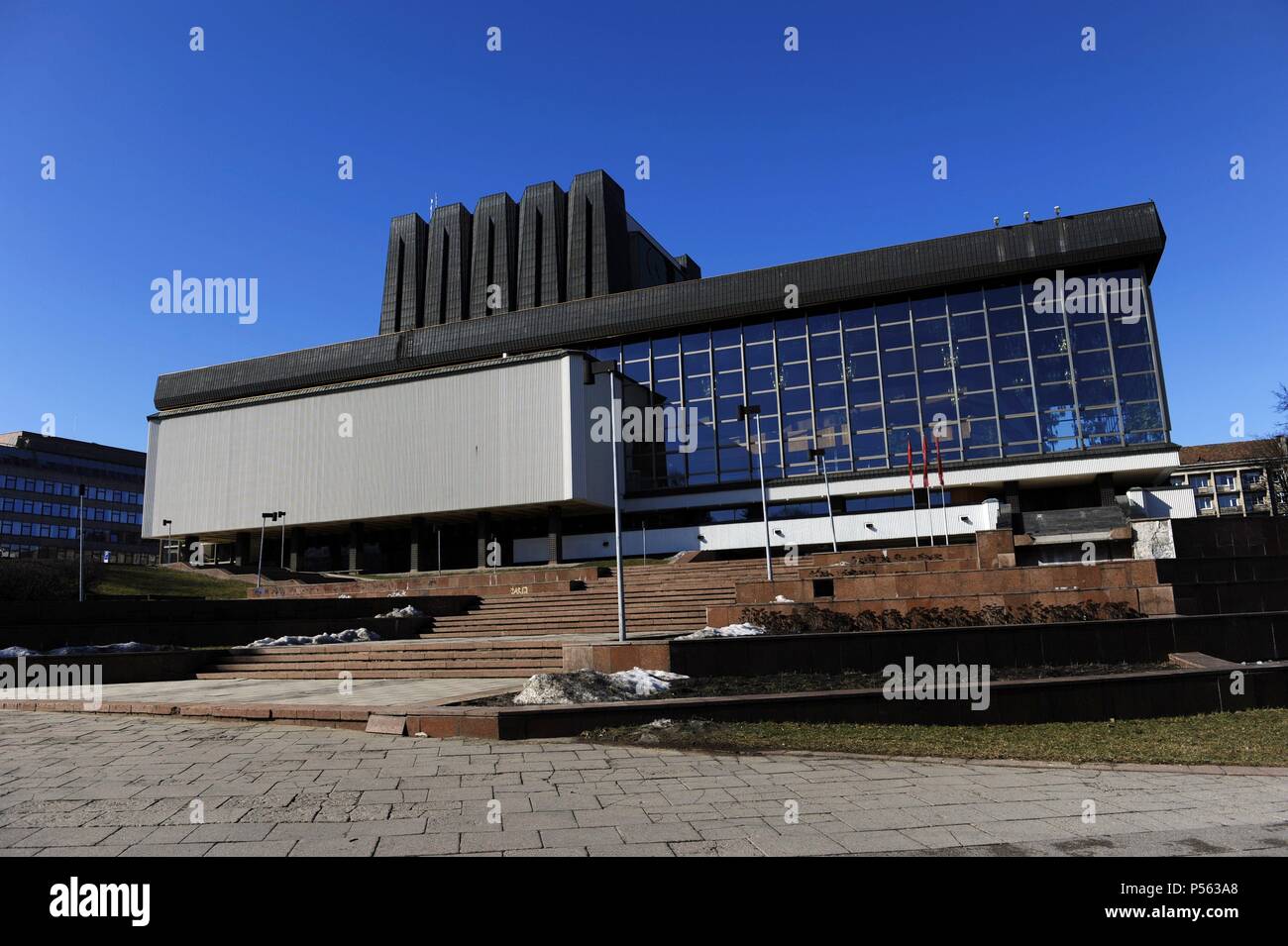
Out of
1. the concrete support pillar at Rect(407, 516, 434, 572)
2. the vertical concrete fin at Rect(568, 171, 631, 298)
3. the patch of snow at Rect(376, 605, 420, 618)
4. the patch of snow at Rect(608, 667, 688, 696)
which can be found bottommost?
the patch of snow at Rect(608, 667, 688, 696)

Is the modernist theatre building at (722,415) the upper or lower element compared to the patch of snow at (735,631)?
upper

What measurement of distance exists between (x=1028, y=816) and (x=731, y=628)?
29.1ft

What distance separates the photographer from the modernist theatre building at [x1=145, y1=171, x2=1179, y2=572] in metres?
41.5

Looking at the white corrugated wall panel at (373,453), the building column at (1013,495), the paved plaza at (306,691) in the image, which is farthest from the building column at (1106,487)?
the paved plaza at (306,691)

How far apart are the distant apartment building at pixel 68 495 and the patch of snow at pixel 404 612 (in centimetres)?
8640

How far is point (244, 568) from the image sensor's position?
1933 inches

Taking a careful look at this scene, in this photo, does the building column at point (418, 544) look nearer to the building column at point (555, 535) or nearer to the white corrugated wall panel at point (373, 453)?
the white corrugated wall panel at point (373, 453)

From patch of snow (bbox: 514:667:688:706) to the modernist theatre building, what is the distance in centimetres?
2796

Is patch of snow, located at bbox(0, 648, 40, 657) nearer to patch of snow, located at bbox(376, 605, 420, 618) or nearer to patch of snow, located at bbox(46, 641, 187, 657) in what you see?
patch of snow, located at bbox(46, 641, 187, 657)

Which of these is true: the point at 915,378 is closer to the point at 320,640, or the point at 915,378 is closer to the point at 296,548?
the point at 320,640

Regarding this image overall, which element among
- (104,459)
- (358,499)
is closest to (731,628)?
(358,499)

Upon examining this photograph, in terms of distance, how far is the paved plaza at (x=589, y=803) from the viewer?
496 cm

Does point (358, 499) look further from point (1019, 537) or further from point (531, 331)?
point (1019, 537)

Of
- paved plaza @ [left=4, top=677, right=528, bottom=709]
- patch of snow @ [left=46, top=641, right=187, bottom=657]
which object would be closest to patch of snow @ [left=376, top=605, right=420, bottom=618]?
patch of snow @ [left=46, top=641, right=187, bottom=657]
